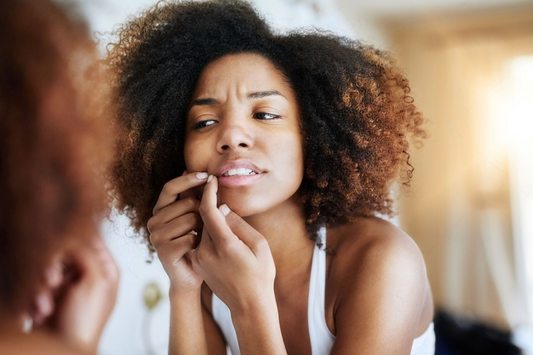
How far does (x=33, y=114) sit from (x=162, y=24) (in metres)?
0.27

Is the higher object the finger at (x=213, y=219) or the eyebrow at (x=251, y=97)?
the eyebrow at (x=251, y=97)

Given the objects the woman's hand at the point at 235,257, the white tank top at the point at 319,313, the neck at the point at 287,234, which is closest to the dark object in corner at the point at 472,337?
the white tank top at the point at 319,313

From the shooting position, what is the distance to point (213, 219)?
54cm

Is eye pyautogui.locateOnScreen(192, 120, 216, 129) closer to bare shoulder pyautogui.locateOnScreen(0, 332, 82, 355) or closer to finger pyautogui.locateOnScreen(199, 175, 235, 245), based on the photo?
finger pyautogui.locateOnScreen(199, 175, 235, 245)

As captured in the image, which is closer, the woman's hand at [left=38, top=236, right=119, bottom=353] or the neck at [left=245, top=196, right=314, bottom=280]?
the woman's hand at [left=38, top=236, right=119, bottom=353]

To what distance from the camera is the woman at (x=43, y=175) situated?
0.41m

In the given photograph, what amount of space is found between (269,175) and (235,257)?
0.32 ft

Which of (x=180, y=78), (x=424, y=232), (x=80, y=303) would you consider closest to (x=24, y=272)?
(x=80, y=303)

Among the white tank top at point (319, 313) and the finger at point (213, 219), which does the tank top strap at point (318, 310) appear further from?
the finger at point (213, 219)

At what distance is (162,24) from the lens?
24.7 inches

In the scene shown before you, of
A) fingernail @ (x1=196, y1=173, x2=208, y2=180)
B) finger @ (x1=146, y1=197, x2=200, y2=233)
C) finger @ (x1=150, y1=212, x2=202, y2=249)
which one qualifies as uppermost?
fingernail @ (x1=196, y1=173, x2=208, y2=180)

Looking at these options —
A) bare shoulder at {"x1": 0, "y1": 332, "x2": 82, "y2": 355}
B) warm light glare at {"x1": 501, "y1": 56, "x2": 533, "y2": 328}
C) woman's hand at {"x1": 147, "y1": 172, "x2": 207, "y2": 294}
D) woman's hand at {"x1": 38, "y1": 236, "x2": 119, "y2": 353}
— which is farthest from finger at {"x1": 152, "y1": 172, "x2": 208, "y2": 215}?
warm light glare at {"x1": 501, "y1": 56, "x2": 533, "y2": 328}

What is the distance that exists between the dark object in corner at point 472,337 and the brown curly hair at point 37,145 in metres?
0.58

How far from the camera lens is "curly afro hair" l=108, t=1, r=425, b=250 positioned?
0.59m
